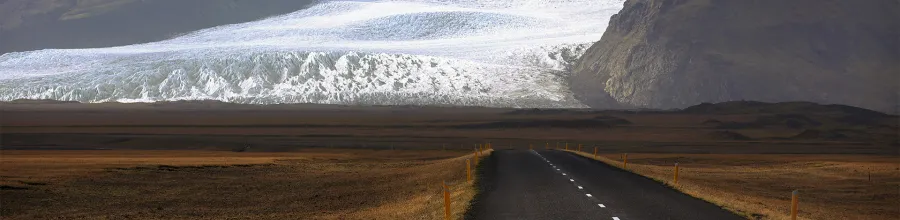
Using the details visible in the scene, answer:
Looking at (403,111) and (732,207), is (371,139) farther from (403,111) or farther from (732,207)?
(732,207)

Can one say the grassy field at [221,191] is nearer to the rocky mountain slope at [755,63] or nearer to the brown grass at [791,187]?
the brown grass at [791,187]

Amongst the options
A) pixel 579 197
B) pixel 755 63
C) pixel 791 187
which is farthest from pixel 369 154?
pixel 755 63

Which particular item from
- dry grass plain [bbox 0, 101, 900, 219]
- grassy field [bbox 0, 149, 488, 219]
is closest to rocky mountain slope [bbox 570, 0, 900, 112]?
dry grass plain [bbox 0, 101, 900, 219]

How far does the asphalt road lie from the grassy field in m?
1.15

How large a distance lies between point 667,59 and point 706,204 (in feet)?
527

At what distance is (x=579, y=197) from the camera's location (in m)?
34.8

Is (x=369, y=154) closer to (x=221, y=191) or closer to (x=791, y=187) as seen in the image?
(x=791, y=187)

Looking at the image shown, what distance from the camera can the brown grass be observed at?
1492 inches

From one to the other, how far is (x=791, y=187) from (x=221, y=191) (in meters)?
27.1

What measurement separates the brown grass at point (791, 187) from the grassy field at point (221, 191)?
8633mm

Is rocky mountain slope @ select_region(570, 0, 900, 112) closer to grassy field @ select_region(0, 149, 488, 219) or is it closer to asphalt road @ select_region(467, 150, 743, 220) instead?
grassy field @ select_region(0, 149, 488, 219)

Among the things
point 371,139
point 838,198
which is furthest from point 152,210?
point 371,139

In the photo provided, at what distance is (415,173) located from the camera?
5831 centimetres

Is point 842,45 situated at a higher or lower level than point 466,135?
higher
